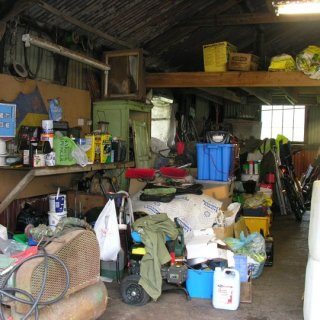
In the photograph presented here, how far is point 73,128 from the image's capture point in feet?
16.3

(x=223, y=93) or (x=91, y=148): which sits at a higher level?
(x=223, y=93)

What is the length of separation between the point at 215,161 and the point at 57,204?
219cm

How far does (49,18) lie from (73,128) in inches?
48.4

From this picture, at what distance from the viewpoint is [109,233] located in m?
3.99

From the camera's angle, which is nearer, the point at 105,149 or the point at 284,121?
the point at 105,149

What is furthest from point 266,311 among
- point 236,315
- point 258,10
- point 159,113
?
point 258,10

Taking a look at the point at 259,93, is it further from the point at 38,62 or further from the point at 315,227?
the point at 315,227

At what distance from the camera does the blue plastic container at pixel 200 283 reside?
3887 millimetres

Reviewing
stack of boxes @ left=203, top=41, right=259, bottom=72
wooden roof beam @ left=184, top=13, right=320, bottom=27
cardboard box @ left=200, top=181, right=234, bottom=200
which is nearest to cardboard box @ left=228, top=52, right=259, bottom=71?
stack of boxes @ left=203, top=41, right=259, bottom=72

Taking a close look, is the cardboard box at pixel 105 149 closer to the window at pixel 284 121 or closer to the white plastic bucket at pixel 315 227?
the white plastic bucket at pixel 315 227

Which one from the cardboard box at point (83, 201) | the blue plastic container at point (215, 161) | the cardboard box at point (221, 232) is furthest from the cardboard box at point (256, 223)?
the cardboard box at point (83, 201)

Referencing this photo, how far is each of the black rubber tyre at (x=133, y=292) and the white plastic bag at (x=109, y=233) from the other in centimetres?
35

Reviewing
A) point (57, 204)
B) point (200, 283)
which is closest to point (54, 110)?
point (57, 204)

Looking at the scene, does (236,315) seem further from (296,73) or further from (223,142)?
(296,73)
